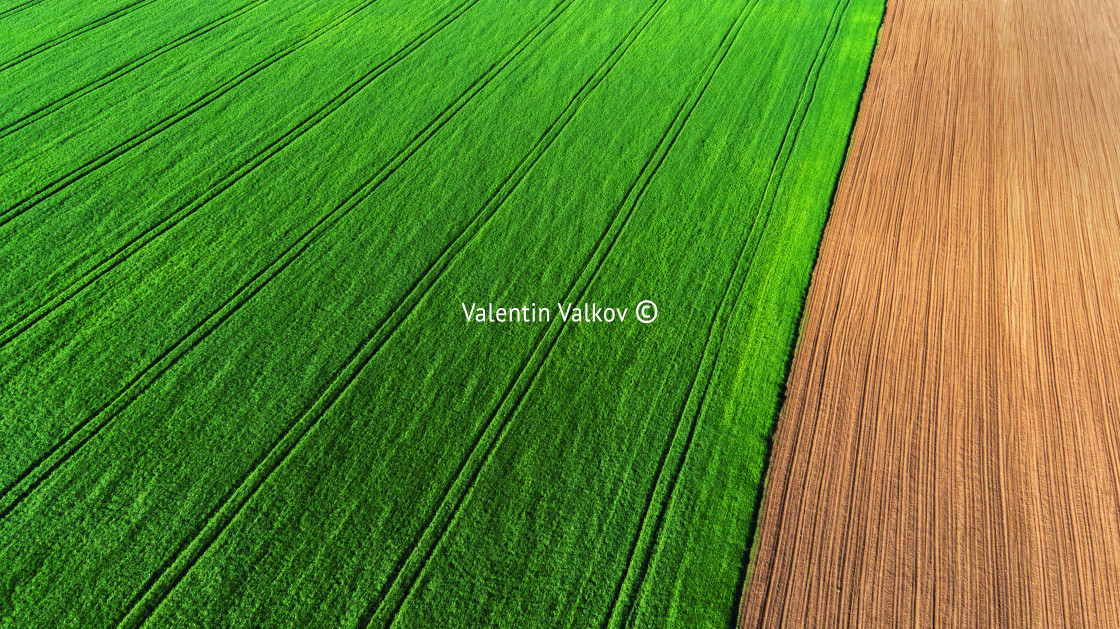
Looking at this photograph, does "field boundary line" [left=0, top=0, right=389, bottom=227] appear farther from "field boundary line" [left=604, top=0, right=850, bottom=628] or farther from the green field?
"field boundary line" [left=604, top=0, right=850, bottom=628]

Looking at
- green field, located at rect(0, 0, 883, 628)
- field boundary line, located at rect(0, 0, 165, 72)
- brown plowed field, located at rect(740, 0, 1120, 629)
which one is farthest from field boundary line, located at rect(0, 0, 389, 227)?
brown plowed field, located at rect(740, 0, 1120, 629)

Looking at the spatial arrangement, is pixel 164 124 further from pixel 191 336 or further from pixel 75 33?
pixel 191 336

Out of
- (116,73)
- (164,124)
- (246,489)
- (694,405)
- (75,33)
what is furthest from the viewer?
(75,33)

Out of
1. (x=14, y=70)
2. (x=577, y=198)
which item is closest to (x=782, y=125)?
(x=577, y=198)

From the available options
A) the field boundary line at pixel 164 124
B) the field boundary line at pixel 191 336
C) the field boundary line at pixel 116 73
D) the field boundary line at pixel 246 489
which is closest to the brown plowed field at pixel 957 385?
the field boundary line at pixel 246 489

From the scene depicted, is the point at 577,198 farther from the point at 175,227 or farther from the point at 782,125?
the point at 175,227

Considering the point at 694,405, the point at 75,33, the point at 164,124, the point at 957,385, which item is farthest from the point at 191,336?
the point at 957,385

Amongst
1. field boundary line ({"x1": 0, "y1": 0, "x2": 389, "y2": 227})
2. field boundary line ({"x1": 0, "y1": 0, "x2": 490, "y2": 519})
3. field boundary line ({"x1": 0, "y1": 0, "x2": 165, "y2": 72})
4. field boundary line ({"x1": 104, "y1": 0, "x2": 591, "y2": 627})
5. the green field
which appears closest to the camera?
field boundary line ({"x1": 104, "y1": 0, "x2": 591, "y2": 627})
